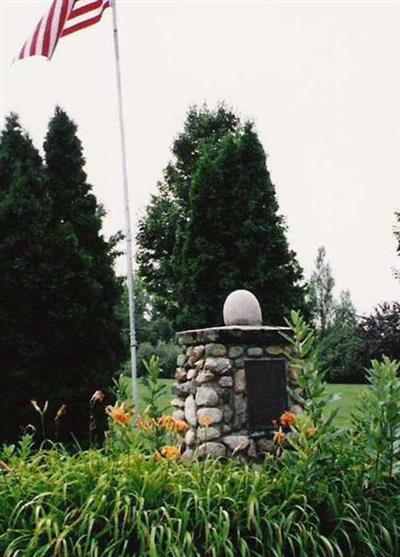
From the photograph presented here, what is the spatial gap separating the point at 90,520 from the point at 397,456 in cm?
202

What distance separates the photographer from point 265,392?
630cm

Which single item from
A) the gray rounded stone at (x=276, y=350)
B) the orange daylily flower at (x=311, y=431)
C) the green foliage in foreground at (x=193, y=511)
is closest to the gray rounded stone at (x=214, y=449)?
the gray rounded stone at (x=276, y=350)

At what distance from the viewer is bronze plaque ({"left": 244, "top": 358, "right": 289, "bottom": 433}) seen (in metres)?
6.21

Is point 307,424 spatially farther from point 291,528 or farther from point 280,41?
point 280,41

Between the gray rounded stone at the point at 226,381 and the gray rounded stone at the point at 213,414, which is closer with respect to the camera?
the gray rounded stone at the point at 213,414

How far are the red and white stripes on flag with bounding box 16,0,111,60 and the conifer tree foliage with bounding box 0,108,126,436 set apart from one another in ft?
9.79

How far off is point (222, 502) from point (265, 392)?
2745 millimetres

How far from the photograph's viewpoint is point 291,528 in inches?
139

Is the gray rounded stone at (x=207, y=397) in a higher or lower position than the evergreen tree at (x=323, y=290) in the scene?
lower

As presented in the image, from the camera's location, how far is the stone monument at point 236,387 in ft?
20.1

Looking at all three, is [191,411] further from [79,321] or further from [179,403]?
[79,321]

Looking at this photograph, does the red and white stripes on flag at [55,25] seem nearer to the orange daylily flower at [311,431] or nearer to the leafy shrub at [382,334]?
the orange daylily flower at [311,431]

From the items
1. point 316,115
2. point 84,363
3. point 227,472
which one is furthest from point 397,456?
point 84,363

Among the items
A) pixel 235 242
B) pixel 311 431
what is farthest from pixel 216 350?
pixel 235 242
